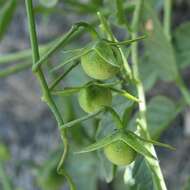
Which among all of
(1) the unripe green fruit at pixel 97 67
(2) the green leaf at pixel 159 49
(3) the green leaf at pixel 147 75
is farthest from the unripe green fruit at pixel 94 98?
(3) the green leaf at pixel 147 75

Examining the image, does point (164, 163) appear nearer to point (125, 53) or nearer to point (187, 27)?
point (187, 27)

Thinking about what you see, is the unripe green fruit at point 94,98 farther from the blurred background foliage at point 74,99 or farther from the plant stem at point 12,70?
the plant stem at point 12,70

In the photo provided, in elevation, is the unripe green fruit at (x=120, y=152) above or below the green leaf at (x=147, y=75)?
above

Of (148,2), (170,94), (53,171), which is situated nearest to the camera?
(148,2)

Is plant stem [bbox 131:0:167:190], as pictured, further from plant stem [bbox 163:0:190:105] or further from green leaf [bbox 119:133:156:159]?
plant stem [bbox 163:0:190:105]

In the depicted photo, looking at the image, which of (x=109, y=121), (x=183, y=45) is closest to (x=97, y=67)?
(x=109, y=121)

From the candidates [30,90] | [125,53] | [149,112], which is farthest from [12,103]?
[125,53]
